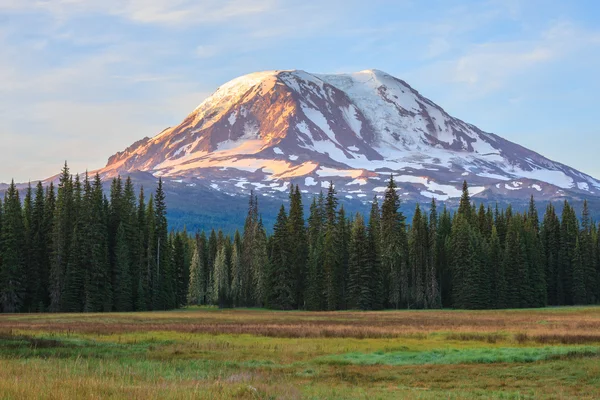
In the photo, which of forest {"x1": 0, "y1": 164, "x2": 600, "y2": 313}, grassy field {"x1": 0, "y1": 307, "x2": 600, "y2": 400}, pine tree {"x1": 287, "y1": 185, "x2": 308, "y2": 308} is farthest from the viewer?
pine tree {"x1": 287, "y1": 185, "x2": 308, "y2": 308}

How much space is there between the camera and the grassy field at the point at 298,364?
19.4 meters

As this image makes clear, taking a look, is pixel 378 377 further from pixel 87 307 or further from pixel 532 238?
pixel 532 238

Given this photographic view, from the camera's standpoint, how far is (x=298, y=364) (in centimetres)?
2958

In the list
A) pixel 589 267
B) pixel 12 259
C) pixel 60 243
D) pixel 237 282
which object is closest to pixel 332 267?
pixel 237 282

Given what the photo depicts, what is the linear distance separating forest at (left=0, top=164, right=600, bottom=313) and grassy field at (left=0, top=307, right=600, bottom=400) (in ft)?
136

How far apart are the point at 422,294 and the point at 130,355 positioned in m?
72.9

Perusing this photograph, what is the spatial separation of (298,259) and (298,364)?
229 feet

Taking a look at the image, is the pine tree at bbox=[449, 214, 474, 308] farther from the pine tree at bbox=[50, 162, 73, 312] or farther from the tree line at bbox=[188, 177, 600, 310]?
the pine tree at bbox=[50, 162, 73, 312]

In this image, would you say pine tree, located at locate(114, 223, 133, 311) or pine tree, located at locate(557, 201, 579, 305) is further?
pine tree, located at locate(557, 201, 579, 305)

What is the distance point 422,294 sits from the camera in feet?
326

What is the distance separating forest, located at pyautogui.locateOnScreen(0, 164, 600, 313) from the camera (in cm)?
8400

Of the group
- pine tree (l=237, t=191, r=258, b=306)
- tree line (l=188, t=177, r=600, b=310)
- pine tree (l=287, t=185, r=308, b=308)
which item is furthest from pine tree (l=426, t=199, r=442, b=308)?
pine tree (l=237, t=191, r=258, b=306)

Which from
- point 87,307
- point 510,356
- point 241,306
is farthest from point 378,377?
point 241,306

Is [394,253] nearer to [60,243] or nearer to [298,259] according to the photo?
[298,259]
